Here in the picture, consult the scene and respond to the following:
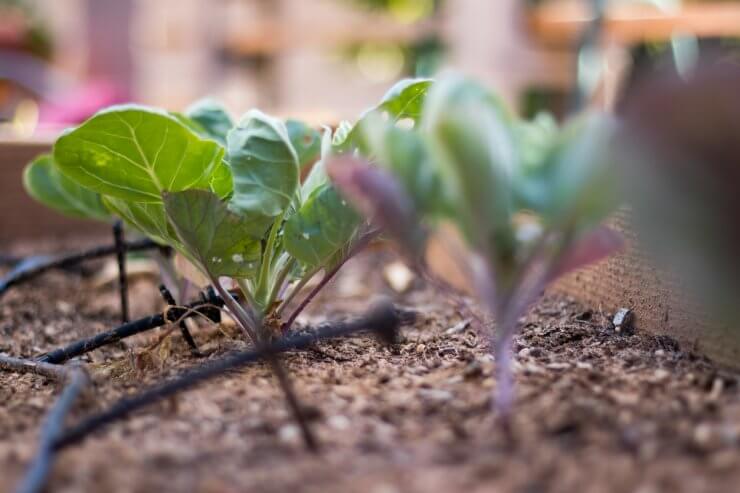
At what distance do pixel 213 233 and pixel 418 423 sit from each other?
0.30m

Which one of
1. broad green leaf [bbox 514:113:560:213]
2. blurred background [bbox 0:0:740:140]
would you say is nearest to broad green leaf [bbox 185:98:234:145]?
broad green leaf [bbox 514:113:560:213]

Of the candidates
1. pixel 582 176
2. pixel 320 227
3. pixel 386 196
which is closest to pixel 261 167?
pixel 320 227

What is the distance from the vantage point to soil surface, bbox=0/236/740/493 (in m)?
0.55

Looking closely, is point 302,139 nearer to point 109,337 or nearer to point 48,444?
point 109,337

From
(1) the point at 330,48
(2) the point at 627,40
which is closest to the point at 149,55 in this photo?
(1) the point at 330,48

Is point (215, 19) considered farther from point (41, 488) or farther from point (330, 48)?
point (41, 488)

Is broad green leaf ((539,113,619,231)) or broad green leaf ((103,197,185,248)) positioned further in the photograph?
broad green leaf ((103,197,185,248))

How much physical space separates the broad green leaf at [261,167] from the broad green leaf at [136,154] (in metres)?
0.03

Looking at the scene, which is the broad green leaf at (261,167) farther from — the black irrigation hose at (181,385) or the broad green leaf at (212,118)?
the broad green leaf at (212,118)

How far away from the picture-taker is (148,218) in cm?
90

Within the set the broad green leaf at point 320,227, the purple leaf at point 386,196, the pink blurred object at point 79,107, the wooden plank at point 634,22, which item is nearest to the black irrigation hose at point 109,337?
the broad green leaf at point 320,227

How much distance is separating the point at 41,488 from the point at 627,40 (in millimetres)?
3532

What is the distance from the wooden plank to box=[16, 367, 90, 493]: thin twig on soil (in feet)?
8.82

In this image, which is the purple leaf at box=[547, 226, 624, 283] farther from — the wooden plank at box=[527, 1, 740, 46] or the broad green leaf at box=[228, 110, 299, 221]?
the wooden plank at box=[527, 1, 740, 46]
